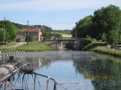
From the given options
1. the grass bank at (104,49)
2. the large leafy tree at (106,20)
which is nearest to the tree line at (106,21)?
the large leafy tree at (106,20)

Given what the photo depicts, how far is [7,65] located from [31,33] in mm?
97922

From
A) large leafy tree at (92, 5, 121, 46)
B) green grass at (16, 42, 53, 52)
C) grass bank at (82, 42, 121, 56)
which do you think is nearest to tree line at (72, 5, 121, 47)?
large leafy tree at (92, 5, 121, 46)

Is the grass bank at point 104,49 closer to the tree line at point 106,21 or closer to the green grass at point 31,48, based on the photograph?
the tree line at point 106,21

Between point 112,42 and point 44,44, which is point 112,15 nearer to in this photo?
point 112,42

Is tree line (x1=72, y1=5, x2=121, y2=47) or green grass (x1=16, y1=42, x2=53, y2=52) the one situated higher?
tree line (x1=72, y1=5, x2=121, y2=47)

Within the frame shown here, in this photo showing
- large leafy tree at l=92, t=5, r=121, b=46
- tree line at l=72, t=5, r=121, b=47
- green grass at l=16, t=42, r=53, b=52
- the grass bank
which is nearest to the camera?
the grass bank

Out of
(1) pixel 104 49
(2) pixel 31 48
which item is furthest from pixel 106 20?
(2) pixel 31 48

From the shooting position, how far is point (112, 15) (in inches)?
2950

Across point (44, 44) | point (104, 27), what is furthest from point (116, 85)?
point (44, 44)

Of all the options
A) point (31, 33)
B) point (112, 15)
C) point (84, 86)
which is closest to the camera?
point (84, 86)

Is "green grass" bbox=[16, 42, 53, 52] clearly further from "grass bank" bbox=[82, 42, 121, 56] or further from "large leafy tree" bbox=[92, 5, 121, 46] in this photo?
"large leafy tree" bbox=[92, 5, 121, 46]

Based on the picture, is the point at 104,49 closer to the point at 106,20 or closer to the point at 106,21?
the point at 106,21

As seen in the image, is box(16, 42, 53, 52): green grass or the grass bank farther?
box(16, 42, 53, 52): green grass

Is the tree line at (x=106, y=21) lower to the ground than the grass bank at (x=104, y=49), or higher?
higher
